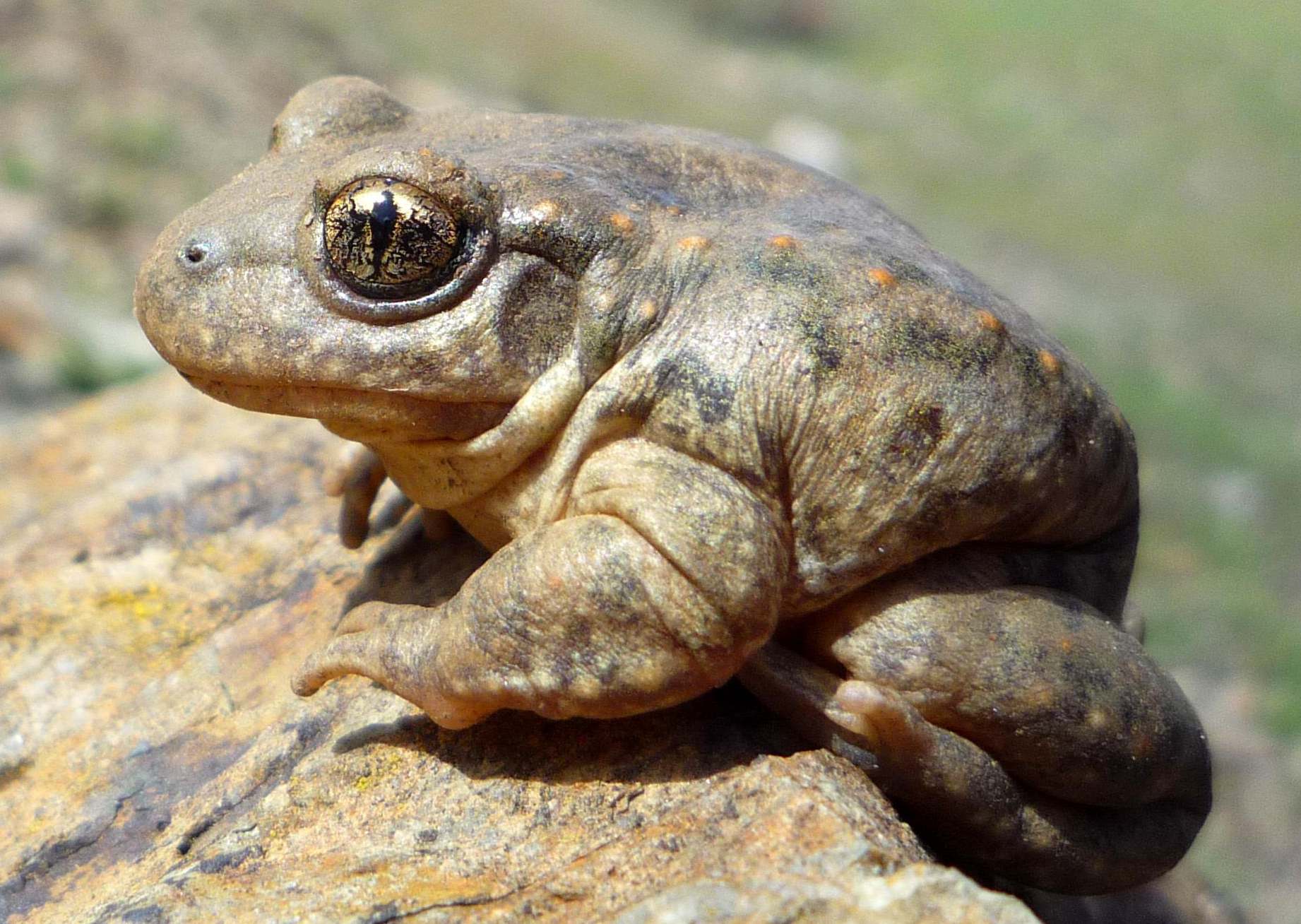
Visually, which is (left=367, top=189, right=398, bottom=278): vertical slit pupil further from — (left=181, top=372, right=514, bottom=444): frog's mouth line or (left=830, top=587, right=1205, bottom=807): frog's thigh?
(left=830, top=587, right=1205, bottom=807): frog's thigh

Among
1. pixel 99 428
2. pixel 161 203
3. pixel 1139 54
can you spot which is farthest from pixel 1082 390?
pixel 1139 54

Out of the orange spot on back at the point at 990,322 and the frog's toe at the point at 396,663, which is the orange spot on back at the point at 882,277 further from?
the frog's toe at the point at 396,663

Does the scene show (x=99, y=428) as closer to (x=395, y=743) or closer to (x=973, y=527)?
(x=395, y=743)

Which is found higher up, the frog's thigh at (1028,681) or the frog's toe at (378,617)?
the frog's thigh at (1028,681)

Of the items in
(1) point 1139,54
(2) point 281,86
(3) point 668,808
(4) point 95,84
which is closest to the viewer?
(3) point 668,808

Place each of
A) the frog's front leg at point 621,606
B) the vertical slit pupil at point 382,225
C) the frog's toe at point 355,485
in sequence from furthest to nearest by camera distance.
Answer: the frog's toe at point 355,485, the vertical slit pupil at point 382,225, the frog's front leg at point 621,606

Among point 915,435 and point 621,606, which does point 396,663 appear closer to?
point 621,606

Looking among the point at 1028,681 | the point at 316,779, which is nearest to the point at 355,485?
the point at 316,779

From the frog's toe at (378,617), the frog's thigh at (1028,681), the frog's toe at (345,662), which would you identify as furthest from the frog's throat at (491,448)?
the frog's thigh at (1028,681)
